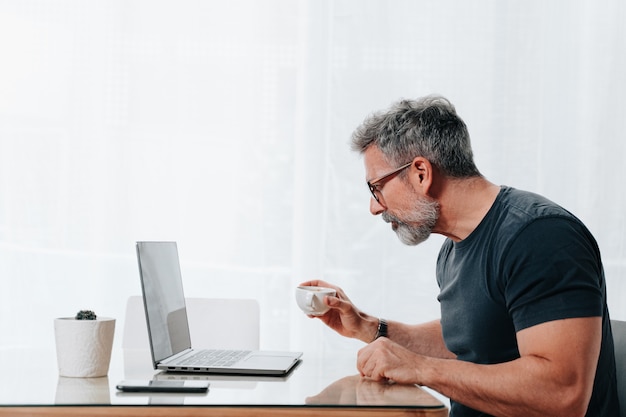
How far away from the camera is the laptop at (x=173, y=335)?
1.40 metres

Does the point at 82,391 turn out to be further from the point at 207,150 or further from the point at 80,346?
the point at 207,150

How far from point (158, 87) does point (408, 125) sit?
1.71m

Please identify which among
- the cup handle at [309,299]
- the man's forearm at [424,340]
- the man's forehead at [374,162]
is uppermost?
the man's forehead at [374,162]

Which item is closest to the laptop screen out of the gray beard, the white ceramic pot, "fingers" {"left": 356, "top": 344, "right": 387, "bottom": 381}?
the white ceramic pot

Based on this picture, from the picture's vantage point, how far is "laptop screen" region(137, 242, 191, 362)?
4.70 ft

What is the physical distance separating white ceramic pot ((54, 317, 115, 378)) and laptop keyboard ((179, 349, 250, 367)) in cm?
16

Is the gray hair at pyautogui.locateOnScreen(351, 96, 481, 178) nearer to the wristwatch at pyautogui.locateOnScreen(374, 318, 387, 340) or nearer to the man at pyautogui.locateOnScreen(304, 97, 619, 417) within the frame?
the man at pyautogui.locateOnScreen(304, 97, 619, 417)

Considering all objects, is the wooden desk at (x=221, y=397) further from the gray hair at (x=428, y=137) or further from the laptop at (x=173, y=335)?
the gray hair at (x=428, y=137)

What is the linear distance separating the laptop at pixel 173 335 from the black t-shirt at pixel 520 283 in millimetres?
382

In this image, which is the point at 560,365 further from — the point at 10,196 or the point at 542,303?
the point at 10,196

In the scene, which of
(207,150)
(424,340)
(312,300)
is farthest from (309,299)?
(207,150)

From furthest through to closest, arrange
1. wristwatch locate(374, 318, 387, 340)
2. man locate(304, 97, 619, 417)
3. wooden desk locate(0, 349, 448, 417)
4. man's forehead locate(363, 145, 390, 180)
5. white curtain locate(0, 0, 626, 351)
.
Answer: white curtain locate(0, 0, 626, 351)
wristwatch locate(374, 318, 387, 340)
man's forehead locate(363, 145, 390, 180)
man locate(304, 97, 619, 417)
wooden desk locate(0, 349, 448, 417)

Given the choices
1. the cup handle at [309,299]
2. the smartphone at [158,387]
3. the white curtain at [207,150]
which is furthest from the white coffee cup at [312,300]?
the white curtain at [207,150]

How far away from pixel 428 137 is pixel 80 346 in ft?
2.73
